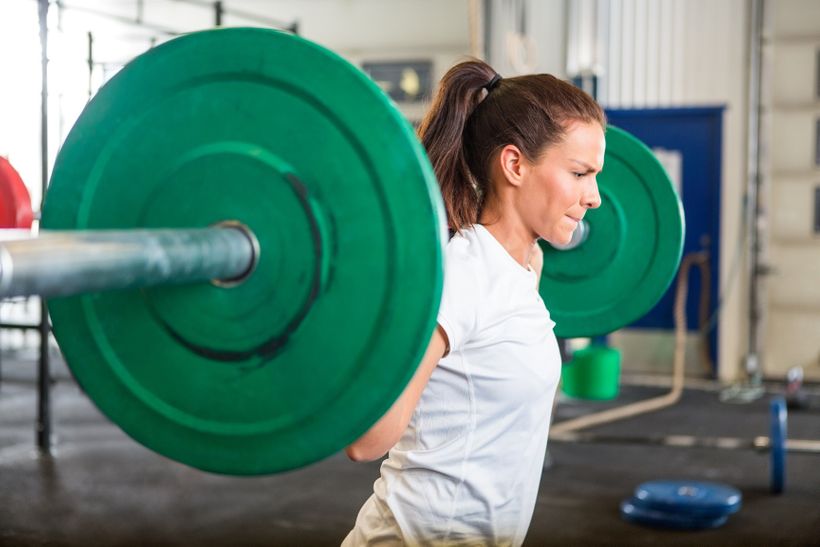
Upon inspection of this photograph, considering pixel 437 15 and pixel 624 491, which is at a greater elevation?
pixel 437 15

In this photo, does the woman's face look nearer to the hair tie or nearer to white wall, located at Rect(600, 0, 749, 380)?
the hair tie

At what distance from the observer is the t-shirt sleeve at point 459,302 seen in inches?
45.5

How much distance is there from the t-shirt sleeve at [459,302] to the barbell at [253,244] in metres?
0.35

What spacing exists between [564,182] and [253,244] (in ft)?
1.97

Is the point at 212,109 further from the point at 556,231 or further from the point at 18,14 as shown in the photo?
the point at 18,14

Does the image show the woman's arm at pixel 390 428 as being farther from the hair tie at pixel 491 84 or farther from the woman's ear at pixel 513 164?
the hair tie at pixel 491 84

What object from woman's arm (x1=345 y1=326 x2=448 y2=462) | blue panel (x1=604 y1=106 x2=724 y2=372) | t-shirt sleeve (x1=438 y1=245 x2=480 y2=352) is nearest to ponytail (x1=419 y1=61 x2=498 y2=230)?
t-shirt sleeve (x1=438 y1=245 x2=480 y2=352)

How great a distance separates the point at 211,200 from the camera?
82 cm

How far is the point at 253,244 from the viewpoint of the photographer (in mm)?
813

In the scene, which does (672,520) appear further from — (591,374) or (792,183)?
(792,183)

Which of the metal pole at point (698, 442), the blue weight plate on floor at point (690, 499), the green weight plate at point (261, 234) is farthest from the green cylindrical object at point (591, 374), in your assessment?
the green weight plate at point (261, 234)

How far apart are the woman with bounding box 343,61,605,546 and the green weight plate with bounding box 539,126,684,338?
364mm

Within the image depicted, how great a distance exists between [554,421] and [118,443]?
8.28 feet

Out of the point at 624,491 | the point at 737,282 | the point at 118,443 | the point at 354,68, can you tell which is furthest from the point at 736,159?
the point at 354,68
